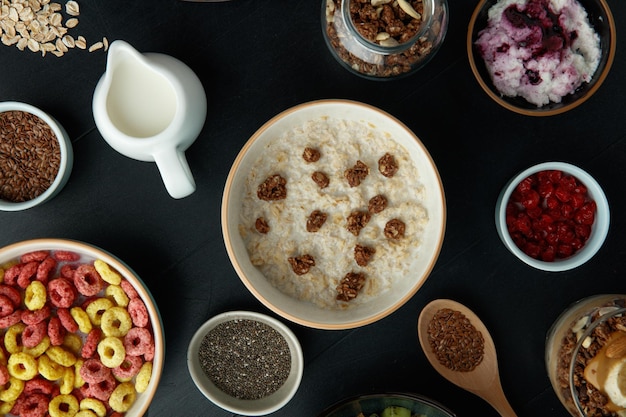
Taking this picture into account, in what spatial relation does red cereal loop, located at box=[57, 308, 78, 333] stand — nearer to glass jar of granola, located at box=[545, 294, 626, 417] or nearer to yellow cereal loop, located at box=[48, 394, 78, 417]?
yellow cereal loop, located at box=[48, 394, 78, 417]

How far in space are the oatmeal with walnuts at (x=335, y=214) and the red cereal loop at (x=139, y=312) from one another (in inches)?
11.2

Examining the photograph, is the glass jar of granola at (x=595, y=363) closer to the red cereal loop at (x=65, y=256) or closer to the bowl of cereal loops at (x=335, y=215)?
the bowl of cereal loops at (x=335, y=215)

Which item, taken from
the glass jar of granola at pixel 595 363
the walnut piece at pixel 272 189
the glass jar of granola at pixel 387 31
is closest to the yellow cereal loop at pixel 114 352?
the walnut piece at pixel 272 189

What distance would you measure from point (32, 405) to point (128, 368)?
0.78 feet

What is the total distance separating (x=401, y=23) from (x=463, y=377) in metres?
0.86

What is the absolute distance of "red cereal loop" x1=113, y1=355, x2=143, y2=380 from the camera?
131 cm

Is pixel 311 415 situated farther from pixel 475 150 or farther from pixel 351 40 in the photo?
pixel 351 40

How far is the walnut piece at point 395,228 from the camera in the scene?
130 centimetres

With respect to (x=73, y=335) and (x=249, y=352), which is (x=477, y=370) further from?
(x=73, y=335)

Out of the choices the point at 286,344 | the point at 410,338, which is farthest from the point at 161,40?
the point at 410,338

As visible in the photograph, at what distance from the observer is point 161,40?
4.54 feet

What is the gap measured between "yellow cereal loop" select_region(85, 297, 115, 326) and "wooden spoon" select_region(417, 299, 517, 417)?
759 millimetres

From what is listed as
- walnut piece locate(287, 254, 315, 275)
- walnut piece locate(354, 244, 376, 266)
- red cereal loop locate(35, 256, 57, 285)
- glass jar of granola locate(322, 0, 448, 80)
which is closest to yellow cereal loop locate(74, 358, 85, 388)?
red cereal loop locate(35, 256, 57, 285)

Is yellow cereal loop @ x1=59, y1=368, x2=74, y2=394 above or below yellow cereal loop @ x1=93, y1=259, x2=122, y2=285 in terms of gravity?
below
